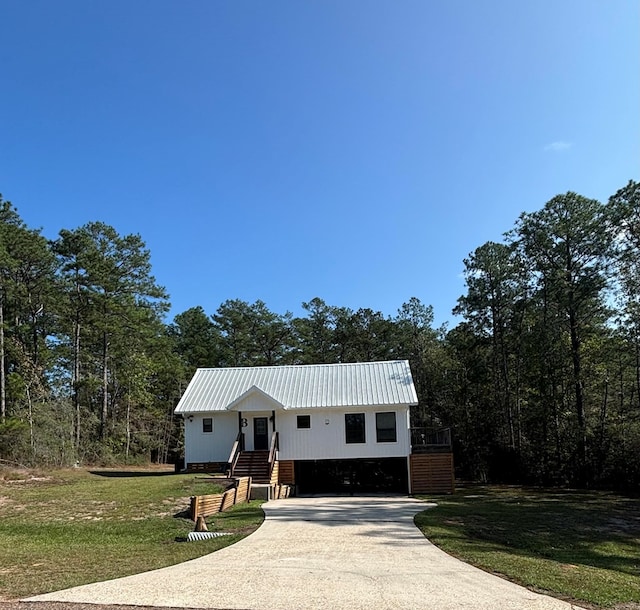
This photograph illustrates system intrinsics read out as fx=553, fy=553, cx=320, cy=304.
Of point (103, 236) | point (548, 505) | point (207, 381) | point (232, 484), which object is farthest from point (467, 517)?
point (103, 236)

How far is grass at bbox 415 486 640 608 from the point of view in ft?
24.2

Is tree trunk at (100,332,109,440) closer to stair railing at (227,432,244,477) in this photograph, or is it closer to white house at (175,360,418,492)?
white house at (175,360,418,492)

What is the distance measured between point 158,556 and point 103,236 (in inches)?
1207

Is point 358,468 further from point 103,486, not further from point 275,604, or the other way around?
point 275,604

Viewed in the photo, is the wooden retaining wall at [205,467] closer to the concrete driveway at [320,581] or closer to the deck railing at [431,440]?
the deck railing at [431,440]

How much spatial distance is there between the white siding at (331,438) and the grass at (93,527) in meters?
4.90

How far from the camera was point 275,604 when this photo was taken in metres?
5.95

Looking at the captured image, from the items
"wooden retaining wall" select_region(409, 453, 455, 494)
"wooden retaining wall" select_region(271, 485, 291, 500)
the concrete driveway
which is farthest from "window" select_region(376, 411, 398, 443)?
the concrete driveway

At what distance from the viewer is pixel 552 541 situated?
37.2ft

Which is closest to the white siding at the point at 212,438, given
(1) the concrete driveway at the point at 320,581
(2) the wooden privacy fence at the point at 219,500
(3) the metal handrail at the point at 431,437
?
(2) the wooden privacy fence at the point at 219,500

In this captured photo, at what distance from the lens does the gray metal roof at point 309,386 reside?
23370 millimetres

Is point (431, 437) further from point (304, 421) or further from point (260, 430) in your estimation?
point (260, 430)

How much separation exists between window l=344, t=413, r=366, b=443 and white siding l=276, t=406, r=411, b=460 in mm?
134

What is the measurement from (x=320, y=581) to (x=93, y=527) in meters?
8.13
